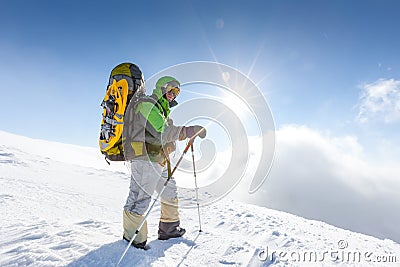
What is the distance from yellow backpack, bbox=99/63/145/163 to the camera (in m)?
3.67

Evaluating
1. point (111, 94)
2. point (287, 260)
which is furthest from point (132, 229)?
point (287, 260)

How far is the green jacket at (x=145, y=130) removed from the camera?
365cm

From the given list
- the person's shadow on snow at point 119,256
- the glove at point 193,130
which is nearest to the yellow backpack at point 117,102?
the glove at point 193,130

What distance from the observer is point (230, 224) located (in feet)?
18.4

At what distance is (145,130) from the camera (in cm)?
382

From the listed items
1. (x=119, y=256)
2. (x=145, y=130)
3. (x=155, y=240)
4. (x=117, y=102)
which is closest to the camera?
(x=119, y=256)

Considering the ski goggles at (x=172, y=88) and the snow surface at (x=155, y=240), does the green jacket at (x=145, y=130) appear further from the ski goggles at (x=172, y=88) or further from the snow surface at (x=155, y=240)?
the snow surface at (x=155, y=240)

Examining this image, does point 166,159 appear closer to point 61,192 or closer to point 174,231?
point 174,231

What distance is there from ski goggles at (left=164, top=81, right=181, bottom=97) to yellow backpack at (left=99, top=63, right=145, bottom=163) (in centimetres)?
47

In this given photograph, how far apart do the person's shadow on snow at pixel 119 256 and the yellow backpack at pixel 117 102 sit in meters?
1.28

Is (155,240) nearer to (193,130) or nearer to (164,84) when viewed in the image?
(193,130)

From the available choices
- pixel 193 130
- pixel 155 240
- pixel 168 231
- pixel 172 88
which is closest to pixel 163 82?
pixel 172 88

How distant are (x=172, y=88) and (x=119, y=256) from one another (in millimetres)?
2636

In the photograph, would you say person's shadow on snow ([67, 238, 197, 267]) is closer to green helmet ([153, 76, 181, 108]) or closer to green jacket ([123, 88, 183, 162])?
green jacket ([123, 88, 183, 162])
